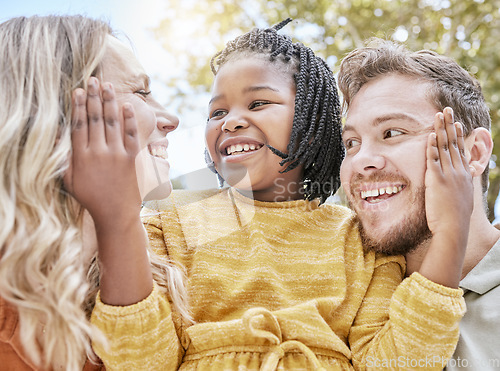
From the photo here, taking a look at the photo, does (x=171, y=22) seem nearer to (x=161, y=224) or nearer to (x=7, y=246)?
(x=161, y=224)

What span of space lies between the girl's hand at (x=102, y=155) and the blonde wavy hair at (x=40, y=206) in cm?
5

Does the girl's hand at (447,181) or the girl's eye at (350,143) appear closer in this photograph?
the girl's hand at (447,181)

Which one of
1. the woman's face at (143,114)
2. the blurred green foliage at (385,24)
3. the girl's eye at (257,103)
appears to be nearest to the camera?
the woman's face at (143,114)

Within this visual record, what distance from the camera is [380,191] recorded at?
194cm

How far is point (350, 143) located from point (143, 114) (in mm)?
883

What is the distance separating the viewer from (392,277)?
78.0 inches

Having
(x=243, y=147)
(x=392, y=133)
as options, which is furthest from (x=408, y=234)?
(x=243, y=147)

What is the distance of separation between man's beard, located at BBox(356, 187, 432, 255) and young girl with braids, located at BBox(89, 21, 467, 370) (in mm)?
73

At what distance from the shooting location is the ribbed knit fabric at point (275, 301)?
1617 millimetres

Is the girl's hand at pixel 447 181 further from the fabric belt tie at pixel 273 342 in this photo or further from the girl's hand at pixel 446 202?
the fabric belt tie at pixel 273 342

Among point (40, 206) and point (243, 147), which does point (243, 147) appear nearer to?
point (243, 147)

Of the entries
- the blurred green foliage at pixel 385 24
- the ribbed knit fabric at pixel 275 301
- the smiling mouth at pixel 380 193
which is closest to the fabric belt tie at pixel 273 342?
the ribbed knit fabric at pixel 275 301

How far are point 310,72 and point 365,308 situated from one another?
1.08 metres

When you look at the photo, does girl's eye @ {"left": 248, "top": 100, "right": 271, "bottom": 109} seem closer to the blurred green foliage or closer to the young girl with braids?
the young girl with braids
